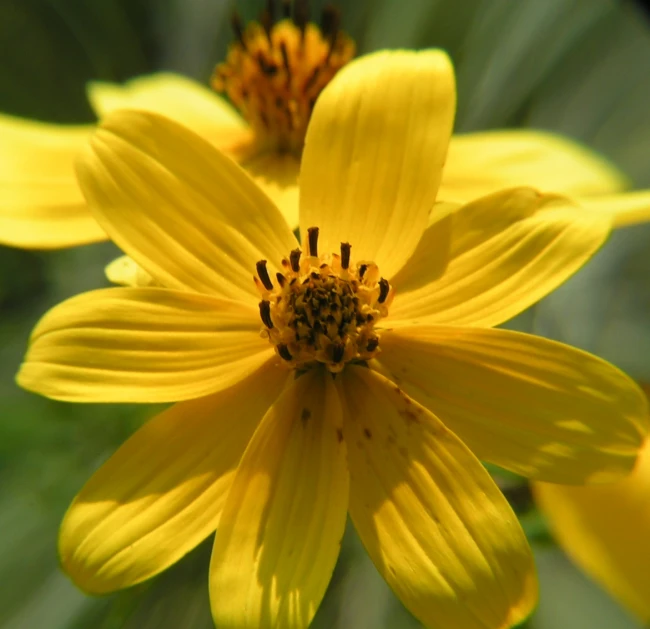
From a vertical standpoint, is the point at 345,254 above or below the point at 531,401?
above

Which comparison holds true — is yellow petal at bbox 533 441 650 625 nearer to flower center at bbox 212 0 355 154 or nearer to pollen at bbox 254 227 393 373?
pollen at bbox 254 227 393 373

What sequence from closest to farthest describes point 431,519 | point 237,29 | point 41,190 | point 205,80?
point 431,519 → point 41,190 → point 237,29 → point 205,80

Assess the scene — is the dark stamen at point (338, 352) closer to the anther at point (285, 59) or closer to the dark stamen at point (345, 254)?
the dark stamen at point (345, 254)

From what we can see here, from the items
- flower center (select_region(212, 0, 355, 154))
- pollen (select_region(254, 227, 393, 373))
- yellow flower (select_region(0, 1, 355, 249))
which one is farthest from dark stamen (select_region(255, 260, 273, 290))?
flower center (select_region(212, 0, 355, 154))

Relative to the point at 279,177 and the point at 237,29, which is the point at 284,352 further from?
the point at 237,29

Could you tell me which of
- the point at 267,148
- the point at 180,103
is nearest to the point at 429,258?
the point at 267,148

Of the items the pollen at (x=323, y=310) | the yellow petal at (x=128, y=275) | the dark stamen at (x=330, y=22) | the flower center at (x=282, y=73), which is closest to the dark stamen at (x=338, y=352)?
the pollen at (x=323, y=310)

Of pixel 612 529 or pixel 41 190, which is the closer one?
pixel 612 529

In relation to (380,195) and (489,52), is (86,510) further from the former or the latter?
(489,52)
